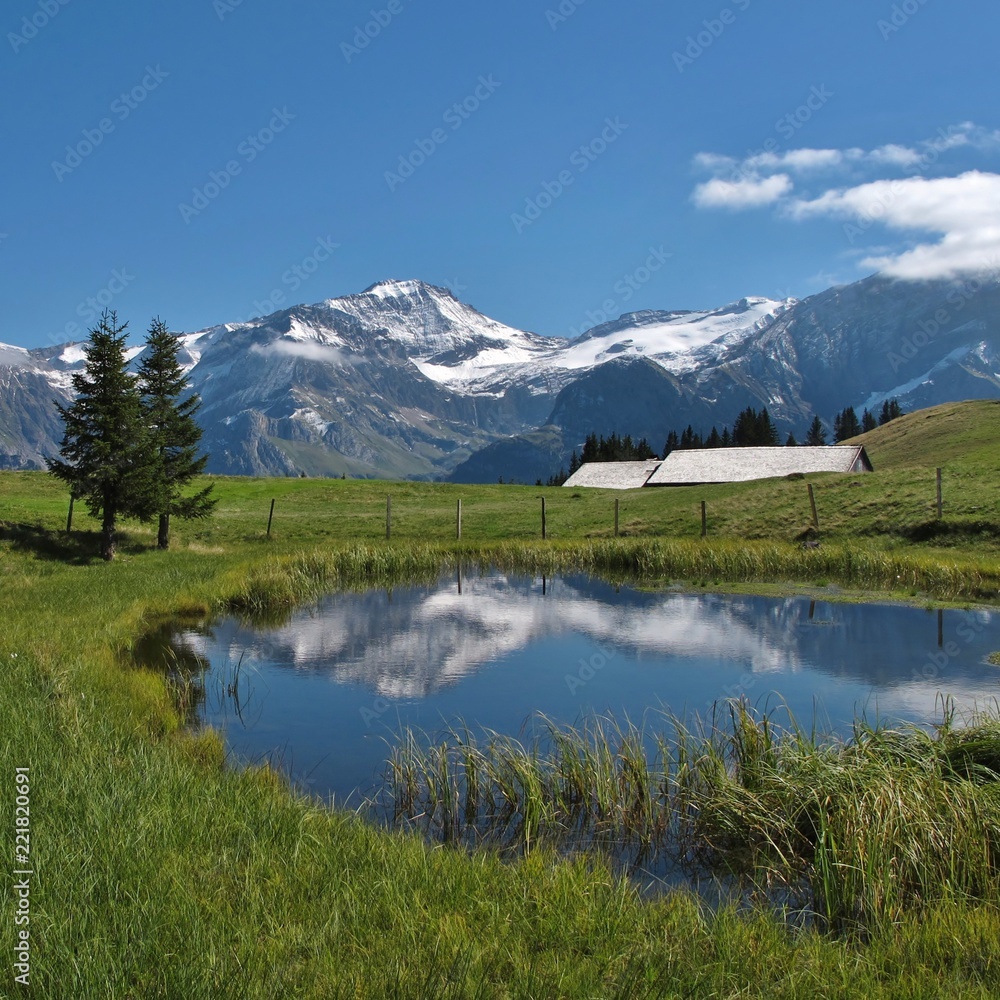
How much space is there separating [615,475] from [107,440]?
7640 centimetres

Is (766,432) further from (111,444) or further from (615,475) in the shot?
(111,444)

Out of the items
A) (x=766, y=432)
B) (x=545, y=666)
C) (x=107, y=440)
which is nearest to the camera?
(x=545, y=666)

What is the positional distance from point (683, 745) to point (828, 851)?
340 centimetres

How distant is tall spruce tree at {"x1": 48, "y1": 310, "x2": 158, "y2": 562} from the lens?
119 ft

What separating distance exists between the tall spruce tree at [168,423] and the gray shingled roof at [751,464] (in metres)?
58.3

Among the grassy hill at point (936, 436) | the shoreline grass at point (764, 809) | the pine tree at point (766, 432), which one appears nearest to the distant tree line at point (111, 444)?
the shoreline grass at point (764, 809)

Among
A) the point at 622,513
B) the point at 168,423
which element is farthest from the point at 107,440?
the point at 622,513

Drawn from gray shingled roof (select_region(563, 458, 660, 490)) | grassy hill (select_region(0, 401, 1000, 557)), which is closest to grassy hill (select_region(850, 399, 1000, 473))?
grassy hill (select_region(0, 401, 1000, 557))

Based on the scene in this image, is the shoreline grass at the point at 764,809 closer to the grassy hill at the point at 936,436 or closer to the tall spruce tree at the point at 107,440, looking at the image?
the tall spruce tree at the point at 107,440

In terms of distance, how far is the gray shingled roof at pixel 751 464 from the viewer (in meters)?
86.6

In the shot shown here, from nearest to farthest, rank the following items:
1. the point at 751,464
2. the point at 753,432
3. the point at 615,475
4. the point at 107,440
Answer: the point at 107,440 < the point at 751,464 < the point at 615,475 < the point at 753,432

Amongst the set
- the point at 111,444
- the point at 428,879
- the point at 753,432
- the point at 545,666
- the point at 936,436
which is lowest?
the point at 545,666

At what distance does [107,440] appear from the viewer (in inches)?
1426

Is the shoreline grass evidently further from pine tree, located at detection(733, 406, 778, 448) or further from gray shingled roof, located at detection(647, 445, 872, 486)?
pine tree, located at detection(733, 406, 778, 448)
